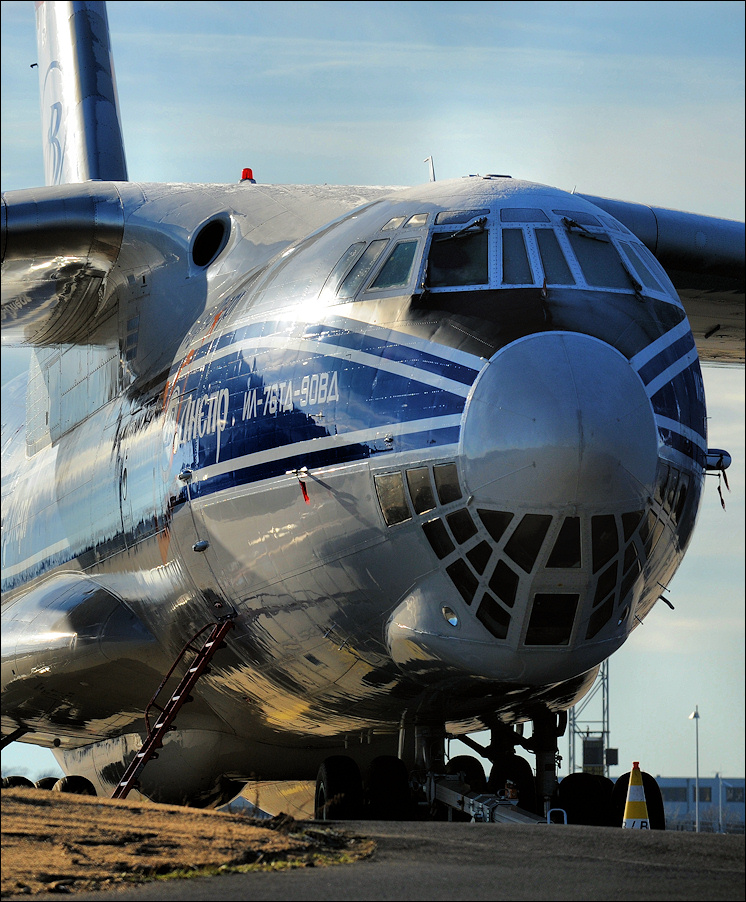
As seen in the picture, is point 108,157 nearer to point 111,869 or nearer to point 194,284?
point 194,284

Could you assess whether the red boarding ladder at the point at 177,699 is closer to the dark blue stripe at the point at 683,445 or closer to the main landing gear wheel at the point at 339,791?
the main landing gear wheel at the point at 339,791

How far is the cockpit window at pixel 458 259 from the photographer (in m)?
8.40

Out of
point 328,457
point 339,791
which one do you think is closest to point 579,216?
point 328,457

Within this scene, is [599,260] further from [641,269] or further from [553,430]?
[553,430]

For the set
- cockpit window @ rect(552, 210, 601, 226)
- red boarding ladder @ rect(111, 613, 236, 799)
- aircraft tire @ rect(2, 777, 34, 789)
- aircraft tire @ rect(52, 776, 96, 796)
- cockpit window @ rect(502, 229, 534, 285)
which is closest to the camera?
cockpit window @ rect(502, 229, 534, 285)

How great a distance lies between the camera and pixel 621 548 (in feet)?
25.6

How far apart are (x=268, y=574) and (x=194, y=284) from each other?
A: 3406 millimetres

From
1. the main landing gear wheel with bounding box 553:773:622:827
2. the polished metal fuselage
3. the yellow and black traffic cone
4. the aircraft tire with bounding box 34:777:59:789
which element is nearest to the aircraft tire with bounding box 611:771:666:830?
the main landing gear wheel with bounding box 553:773:622:827

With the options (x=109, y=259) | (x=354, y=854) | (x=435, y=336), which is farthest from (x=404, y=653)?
(x=109, y=259)

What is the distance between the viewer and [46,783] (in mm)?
14570

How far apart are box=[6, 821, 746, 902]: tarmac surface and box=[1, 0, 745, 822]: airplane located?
5.72 ft

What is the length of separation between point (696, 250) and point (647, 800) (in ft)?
21.4

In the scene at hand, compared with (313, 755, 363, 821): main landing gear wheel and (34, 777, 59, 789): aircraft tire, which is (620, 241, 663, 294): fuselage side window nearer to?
(313, 755, 363, 821): main landing gear wheel

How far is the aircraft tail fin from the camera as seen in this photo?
16875 mm
